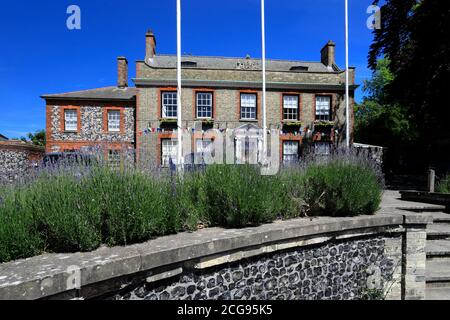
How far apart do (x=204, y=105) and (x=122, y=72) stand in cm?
952

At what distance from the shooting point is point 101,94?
22.7 m

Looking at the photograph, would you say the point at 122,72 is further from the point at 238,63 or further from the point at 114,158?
the point at 114,158

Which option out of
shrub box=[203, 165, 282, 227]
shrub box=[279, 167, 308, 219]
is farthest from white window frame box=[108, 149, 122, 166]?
shrub box=[279, 167, 308, 219]

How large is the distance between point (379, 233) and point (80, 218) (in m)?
4.29

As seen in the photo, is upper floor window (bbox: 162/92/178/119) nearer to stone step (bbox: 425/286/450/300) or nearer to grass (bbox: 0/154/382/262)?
grass (bbox: 0/154/382/262)

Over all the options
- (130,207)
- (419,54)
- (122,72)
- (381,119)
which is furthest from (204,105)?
(381,119)

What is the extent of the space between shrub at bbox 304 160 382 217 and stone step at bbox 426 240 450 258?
136 centimetres

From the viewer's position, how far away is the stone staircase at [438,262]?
4384 millimetres

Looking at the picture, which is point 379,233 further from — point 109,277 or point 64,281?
point 64,281

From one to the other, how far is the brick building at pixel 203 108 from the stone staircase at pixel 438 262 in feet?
45.0

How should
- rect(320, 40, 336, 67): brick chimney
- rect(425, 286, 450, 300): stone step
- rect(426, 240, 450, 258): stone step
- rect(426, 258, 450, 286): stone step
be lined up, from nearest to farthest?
rect(425, 286, 450, 300): stone step → rect(426, 258, 450, 286): stone step → rect(426, 240, 450, 258): stone step → rect(320, 40, 336, 67): brick chimney

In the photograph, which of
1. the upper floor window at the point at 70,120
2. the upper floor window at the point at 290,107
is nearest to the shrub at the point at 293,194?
the upper floor window at the point at 290,107

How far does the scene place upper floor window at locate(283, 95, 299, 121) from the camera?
21188 millimetres

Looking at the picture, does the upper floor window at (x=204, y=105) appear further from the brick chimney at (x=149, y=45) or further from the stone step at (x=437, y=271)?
the stone step at (x=437, y=271)
